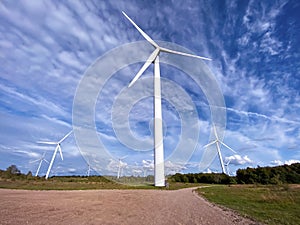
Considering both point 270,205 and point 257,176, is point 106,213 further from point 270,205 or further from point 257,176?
point 257,176

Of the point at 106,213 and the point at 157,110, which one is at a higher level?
the point at 157,110

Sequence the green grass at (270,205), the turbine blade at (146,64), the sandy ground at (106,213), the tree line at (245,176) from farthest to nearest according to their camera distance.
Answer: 1. the tree line at (245,176)
2. the turbine blade at (146,64)
3. the green grass at (270,205)
4. the sandy ground at (106,213)

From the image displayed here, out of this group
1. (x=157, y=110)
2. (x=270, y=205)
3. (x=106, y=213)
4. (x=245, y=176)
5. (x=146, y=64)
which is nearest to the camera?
(x=106, y=213)

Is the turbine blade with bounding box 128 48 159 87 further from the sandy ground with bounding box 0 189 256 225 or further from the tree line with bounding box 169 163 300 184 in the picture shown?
the tree line with bounding box 169 163 300 184

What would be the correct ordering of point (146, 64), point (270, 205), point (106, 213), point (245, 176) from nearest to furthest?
1. point (106, 213)
2. point (270, 205)
3. point (146, 64)
4. point (245, 176)

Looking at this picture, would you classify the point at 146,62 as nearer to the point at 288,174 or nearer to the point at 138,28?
the point at 138,28

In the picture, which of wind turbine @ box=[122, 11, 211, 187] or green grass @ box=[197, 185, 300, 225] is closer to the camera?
green grass @ box=[197, 185, 300, 225]

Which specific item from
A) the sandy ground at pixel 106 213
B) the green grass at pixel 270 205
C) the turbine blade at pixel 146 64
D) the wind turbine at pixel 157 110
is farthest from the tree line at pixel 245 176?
the sandy ground at pixel 106 213

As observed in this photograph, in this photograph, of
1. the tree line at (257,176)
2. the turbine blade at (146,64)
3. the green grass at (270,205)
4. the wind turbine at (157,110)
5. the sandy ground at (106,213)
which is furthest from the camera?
the tree line at (257,176)

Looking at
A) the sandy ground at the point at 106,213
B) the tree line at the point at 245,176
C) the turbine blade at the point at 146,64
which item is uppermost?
the turbine blade at the point at 146,64

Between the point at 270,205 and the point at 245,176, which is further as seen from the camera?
the point at 245,176

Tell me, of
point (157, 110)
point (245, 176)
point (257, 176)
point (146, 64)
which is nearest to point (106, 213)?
point (157, 110)

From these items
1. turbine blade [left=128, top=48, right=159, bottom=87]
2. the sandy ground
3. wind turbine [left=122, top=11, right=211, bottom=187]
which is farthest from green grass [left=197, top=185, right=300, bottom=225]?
turbine blade [left=128, top=48, right=159, bottom=87]

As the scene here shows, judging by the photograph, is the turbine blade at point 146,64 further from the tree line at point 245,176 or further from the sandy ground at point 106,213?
the tree line at point 245,176
